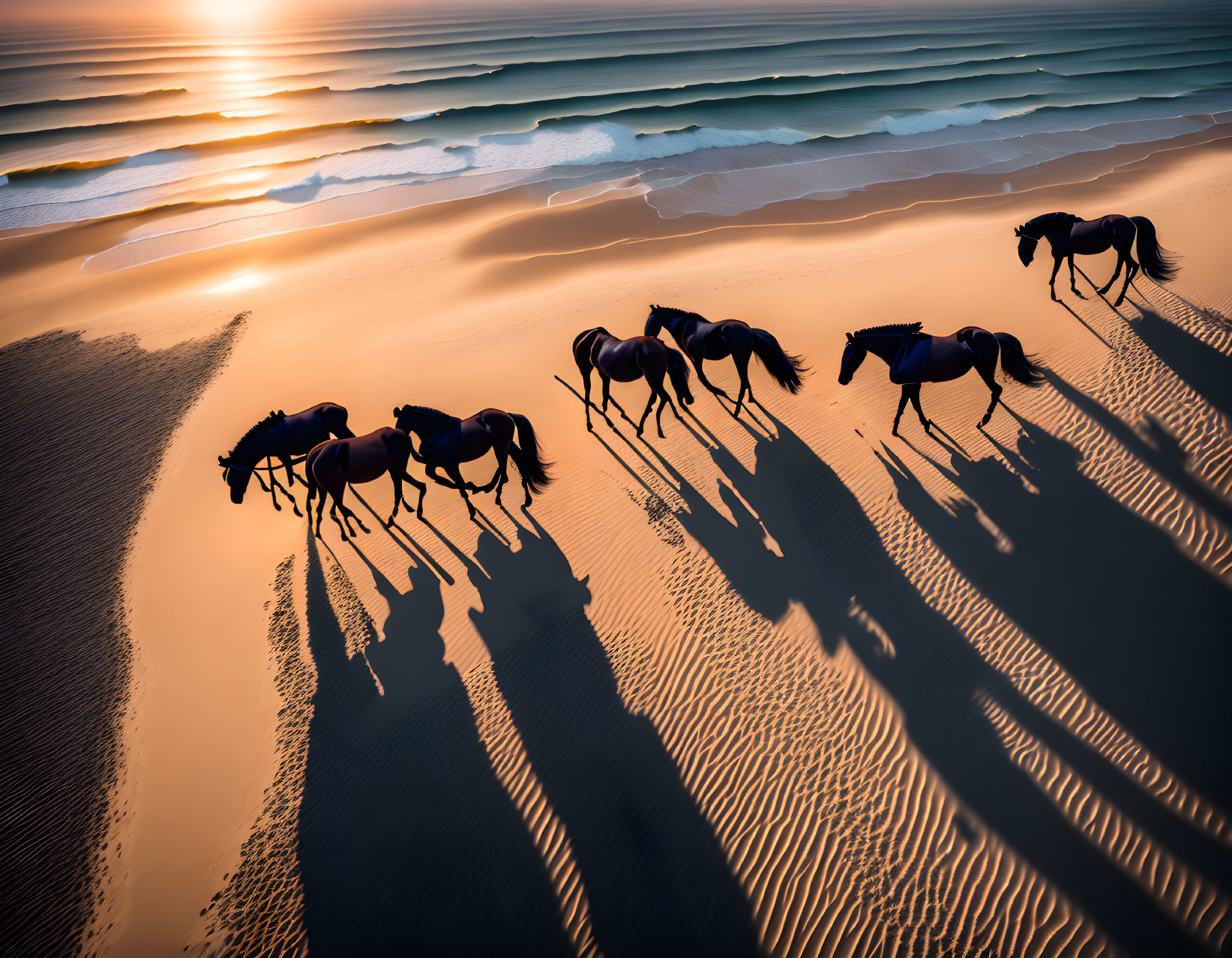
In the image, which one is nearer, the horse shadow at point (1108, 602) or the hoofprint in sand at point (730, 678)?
the hoofprint in sand at point (730, 678)

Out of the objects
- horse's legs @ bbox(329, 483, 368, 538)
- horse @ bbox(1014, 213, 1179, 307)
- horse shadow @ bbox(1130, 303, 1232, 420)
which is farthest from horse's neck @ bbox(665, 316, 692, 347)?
horse shadow @ bbox(1130, 303, 1232, 420)

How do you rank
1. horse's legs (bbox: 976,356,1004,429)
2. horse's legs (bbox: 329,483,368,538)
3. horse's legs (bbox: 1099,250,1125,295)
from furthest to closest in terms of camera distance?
horse's legs (bbox: 1099,250,1125,295) → horse's legs (bbox: 976,356,1004,429) → horse's legs (bbox: 329,483,368,538)

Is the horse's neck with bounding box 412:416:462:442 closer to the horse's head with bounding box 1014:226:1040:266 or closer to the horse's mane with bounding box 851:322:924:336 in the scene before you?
the horse's mane with bounding box 851:322:924:336

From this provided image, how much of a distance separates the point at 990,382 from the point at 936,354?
1182 mm

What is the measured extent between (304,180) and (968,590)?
26632 mm

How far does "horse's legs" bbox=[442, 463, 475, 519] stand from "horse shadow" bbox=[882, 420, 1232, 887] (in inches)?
243

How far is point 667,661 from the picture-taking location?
21.0 feet

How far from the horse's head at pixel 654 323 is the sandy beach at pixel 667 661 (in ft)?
5.06

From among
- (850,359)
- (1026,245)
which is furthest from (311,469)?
(1026,245)

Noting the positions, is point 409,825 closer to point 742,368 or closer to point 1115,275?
point 742,368

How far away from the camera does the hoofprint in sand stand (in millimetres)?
4832

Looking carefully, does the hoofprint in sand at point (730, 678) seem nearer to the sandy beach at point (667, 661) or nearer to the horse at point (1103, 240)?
the sandy beach at point (667, 661)

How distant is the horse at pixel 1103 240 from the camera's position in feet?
33.0

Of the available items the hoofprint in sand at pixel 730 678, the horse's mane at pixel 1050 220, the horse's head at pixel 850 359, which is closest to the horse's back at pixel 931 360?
the horse's head at pixel 850 359
